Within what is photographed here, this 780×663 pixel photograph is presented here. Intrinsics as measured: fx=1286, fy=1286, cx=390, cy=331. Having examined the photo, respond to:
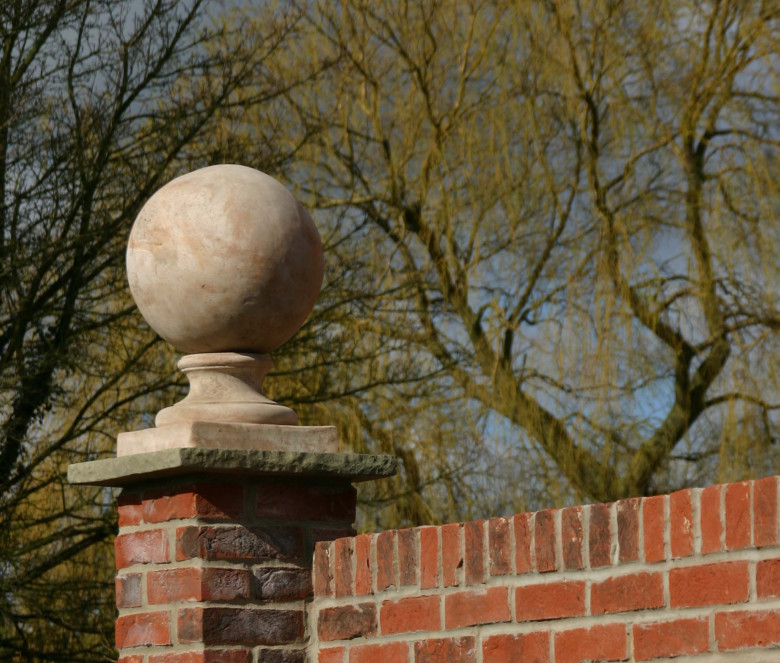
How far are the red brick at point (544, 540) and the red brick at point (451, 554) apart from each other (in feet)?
0.75

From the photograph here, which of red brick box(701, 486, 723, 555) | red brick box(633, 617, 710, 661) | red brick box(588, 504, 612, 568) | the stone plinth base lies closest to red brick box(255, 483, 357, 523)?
the stone plinth base

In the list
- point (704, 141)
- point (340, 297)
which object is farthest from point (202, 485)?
point (704, 141)

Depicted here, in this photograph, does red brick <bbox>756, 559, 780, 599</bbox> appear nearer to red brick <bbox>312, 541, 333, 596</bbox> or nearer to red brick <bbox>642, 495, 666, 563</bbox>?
red brick <bbox>642, 495, 666, 563</bbox>

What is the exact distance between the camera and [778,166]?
32.2 ft

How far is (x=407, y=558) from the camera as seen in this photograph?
3129 millimetres

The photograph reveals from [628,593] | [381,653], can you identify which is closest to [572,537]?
[628,593]

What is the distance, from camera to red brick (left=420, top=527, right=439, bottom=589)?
10.0 ft

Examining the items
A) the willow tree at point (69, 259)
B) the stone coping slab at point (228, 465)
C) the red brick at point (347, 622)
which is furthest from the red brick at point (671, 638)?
the willow tree at point (69, 259)

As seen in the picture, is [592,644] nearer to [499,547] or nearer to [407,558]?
[499,547]

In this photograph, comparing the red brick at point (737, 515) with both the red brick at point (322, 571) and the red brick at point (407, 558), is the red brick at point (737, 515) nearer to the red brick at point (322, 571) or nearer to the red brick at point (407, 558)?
the red brick at point (407, 558)

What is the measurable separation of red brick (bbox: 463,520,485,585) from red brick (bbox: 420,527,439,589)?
0.10 meters

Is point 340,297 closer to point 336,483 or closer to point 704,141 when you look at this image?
point 704,141

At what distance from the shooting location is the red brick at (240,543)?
327 cm

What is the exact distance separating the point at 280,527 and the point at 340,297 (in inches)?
226
